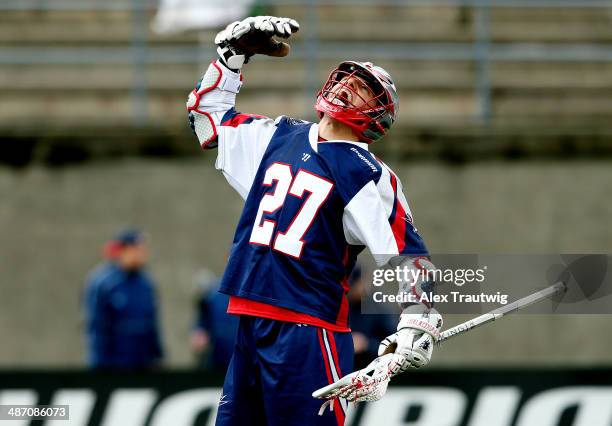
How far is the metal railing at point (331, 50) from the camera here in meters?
12.4

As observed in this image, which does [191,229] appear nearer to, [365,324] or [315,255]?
[365,324]

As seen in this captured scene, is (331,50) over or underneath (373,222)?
over

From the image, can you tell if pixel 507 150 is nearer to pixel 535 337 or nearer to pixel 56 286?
pixel 535 337

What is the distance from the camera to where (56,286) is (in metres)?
11.9

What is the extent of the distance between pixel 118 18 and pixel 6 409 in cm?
590

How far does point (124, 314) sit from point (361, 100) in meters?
5.16

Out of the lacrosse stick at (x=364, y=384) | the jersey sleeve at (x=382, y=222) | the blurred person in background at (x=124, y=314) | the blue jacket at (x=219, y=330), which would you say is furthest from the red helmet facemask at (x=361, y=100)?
the blurred person in background at (x=124, y=314)

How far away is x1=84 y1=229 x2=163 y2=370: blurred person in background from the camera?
10.5m

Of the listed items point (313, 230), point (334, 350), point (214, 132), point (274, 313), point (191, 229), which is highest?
point (214, 132)

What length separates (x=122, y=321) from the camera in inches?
416

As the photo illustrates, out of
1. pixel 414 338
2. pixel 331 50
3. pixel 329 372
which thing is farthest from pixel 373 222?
pixel 331 50

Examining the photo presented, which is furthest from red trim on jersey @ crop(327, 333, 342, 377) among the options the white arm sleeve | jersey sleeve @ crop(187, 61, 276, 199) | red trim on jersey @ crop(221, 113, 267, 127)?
red trim on jersey @ crop(221, 113, 267, 127)

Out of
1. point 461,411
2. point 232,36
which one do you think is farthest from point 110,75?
point 232,36

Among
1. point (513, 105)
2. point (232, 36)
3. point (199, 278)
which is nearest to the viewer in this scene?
point (232, 36)
